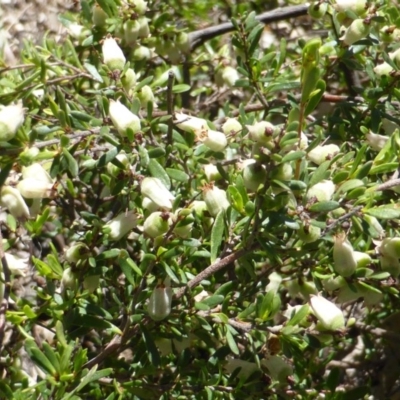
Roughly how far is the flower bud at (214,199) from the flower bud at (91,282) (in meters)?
0.20

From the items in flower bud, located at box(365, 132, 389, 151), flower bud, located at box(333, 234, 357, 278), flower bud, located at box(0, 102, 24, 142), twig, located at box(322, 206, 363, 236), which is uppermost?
flower bud, located at box(0, 102, 24, 142)

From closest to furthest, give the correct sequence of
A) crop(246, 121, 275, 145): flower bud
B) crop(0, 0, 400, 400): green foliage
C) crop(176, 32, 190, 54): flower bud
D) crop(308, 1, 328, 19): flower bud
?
crop(246, 121, 275, 145): flower bud < crop(0, 0, 400, 400): green foliage < crop(308, 1, 328, 19): flower bud < crop(176, 32, 190, 54): flower bud

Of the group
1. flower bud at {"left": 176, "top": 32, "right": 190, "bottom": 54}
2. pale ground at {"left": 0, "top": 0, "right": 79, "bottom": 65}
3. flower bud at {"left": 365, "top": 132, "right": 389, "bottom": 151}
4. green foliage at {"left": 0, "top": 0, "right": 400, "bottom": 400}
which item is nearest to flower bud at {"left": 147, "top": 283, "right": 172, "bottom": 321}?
green foliage at {"left": 0, "top": 0, "right": 400, "bottom": 400}

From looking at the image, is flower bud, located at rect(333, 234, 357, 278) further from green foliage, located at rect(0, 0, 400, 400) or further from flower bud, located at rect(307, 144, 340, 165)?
flower bud, located at rect(307, 144, 340, 165)

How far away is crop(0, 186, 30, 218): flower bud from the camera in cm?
98

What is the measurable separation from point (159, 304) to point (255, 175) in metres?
0.22

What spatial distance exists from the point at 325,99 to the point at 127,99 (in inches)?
17.2

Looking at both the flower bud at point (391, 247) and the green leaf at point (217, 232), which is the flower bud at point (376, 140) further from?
the green leaf at point (217, 232)

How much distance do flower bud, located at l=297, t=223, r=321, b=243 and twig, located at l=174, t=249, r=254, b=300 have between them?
73 mm

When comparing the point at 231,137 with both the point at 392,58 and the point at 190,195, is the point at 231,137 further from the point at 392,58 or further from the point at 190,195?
the point at 392,58

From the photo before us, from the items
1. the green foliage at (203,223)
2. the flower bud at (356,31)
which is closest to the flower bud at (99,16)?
the green foliage at (203,223)

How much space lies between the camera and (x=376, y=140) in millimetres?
1129

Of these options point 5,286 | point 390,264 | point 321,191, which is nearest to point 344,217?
point 321,191

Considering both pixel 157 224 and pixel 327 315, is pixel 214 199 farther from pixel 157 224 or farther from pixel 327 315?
pixel 327 315
